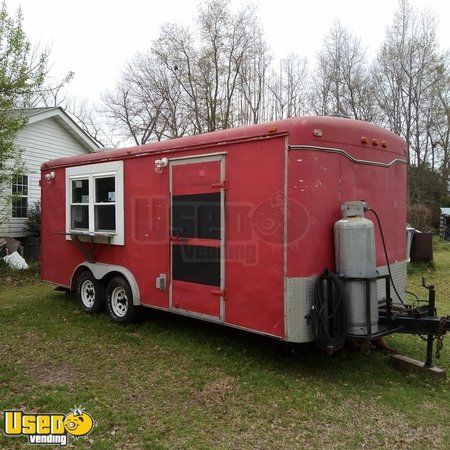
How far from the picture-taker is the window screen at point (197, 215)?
525cm

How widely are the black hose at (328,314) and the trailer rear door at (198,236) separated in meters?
1.17

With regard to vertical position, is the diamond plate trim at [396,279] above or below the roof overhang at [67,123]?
below

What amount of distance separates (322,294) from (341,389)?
3.25ft

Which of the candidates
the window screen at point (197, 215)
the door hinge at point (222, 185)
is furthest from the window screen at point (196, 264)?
the door hinge at point (222, 185)

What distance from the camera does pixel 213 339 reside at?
19.6 ft

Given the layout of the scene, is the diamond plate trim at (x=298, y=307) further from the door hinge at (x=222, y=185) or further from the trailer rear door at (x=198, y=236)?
the door hinge at (x=222, y=185)

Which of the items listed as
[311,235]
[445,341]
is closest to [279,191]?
[311,235]

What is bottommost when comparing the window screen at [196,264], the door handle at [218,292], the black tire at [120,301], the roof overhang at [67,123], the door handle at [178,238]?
the black tire at [120,301]

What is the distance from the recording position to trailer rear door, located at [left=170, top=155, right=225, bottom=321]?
5.20 m

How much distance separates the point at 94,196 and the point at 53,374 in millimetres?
3017

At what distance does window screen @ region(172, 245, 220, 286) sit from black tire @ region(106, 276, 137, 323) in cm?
116

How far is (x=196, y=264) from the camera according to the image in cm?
546

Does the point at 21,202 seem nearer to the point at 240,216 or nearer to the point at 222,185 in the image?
the point at 222,185

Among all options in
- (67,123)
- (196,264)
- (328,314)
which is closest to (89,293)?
(196,264)
